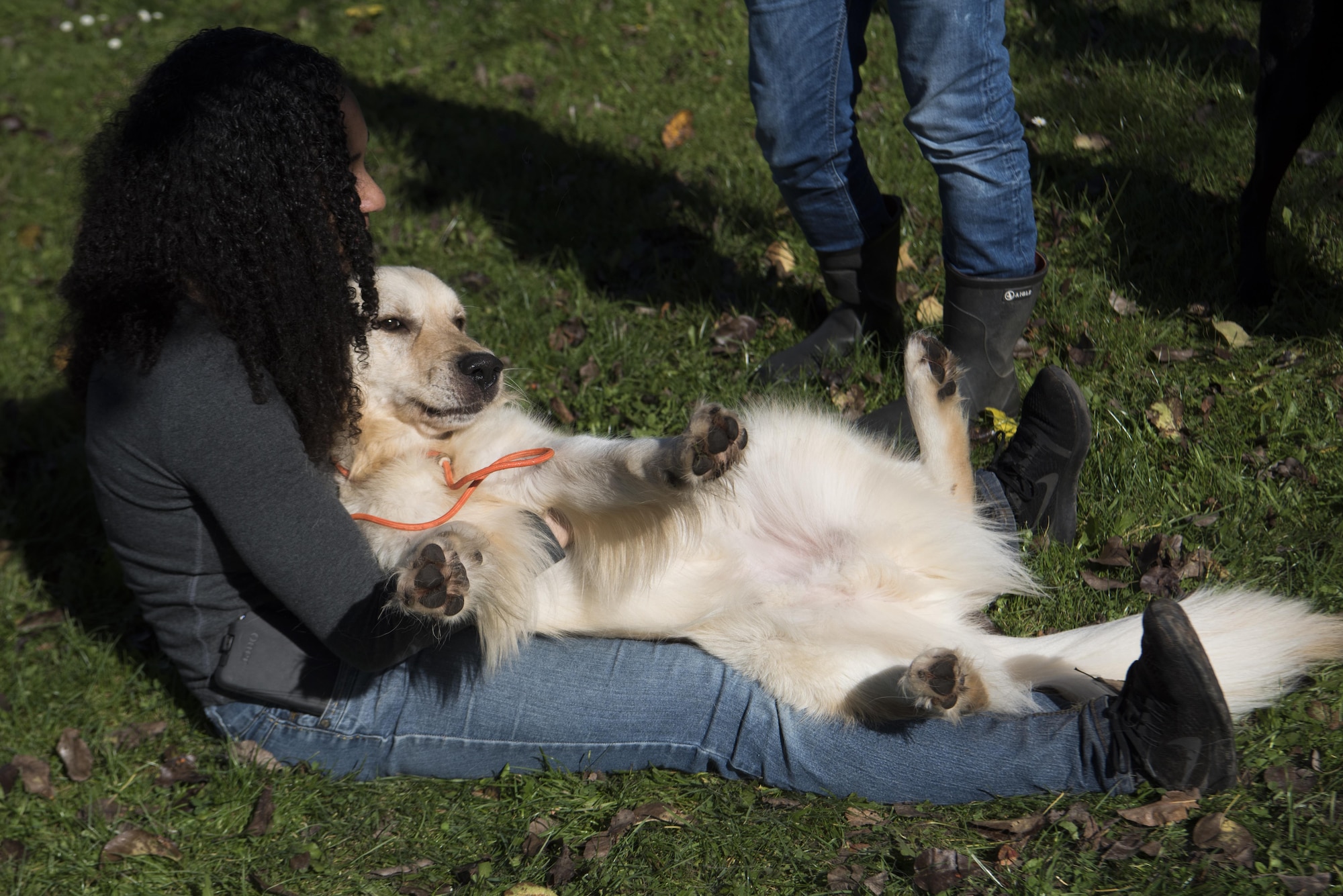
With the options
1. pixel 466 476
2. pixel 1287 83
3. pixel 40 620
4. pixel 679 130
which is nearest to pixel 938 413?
pixel 466 476

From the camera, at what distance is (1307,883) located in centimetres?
198

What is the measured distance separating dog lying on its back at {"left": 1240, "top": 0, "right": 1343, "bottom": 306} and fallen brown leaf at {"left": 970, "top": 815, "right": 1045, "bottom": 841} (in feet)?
8.47

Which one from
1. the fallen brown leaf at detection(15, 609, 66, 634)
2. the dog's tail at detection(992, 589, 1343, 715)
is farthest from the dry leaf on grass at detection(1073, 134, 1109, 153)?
the fallen brown leaf at detection(15, 609, 66, 634)

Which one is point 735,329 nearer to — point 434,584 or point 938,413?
point 938,413

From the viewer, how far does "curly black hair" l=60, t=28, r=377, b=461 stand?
7.23 ft

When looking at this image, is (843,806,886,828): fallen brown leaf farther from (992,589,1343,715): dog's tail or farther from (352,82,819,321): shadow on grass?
(352,82,819,321): shadow on grass

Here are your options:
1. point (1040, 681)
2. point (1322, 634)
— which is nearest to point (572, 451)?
point (1040, 681)

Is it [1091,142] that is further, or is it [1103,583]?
[1091,142]

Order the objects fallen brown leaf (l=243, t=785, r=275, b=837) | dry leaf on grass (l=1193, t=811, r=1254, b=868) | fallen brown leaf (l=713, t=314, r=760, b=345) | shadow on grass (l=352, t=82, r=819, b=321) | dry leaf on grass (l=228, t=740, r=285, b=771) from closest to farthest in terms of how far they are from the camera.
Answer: dry leaf on grass (l=1193, t=811, r=1254, b=868) → fallen brown leaf (l=243, t=785, r=275, b=837) → dry leaf on grass (l=228, t=740, r=285, b=771) → fallen brown leaf (l=713, t=314, r=760, b=345) → shadow on grass (l=352, t=82, r=819, b=321)

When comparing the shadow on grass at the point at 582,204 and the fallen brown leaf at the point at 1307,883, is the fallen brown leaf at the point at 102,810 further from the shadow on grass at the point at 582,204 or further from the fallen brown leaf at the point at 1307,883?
the fallen brown leaf at the point at 1307,883

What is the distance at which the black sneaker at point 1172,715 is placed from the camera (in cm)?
209

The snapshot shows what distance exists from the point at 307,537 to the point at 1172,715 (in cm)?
208

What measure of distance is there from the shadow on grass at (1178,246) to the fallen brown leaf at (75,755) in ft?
14.2

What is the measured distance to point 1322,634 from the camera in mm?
2455
